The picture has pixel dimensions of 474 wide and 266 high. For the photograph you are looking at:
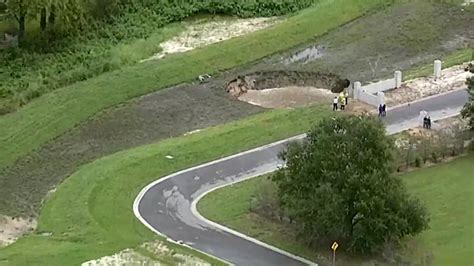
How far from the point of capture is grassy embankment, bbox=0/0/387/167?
53031 millimetres

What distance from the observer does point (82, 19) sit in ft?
214

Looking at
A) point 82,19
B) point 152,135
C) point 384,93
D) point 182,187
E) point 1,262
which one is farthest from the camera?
point 82,19

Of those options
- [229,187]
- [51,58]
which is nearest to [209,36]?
[51,58]

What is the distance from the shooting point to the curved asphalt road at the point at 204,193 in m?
42.2

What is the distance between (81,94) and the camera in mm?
57125

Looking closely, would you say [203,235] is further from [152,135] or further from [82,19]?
[82,19]

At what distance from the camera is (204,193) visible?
4731 cm

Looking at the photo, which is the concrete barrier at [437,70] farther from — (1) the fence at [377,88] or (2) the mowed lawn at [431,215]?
(2) the mowed lawn at [431,215]

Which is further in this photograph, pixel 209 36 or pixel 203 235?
pixel 209 36

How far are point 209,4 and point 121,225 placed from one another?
2983cm

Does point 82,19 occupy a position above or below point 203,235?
above

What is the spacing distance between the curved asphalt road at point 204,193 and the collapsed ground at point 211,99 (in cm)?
455

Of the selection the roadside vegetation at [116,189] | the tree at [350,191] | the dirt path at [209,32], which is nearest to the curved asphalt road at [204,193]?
the roadside vegetation at [116,189]

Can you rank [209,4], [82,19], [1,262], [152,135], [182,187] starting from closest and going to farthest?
[1,262], [182,187], [152,135], [82,19], [209,4]
